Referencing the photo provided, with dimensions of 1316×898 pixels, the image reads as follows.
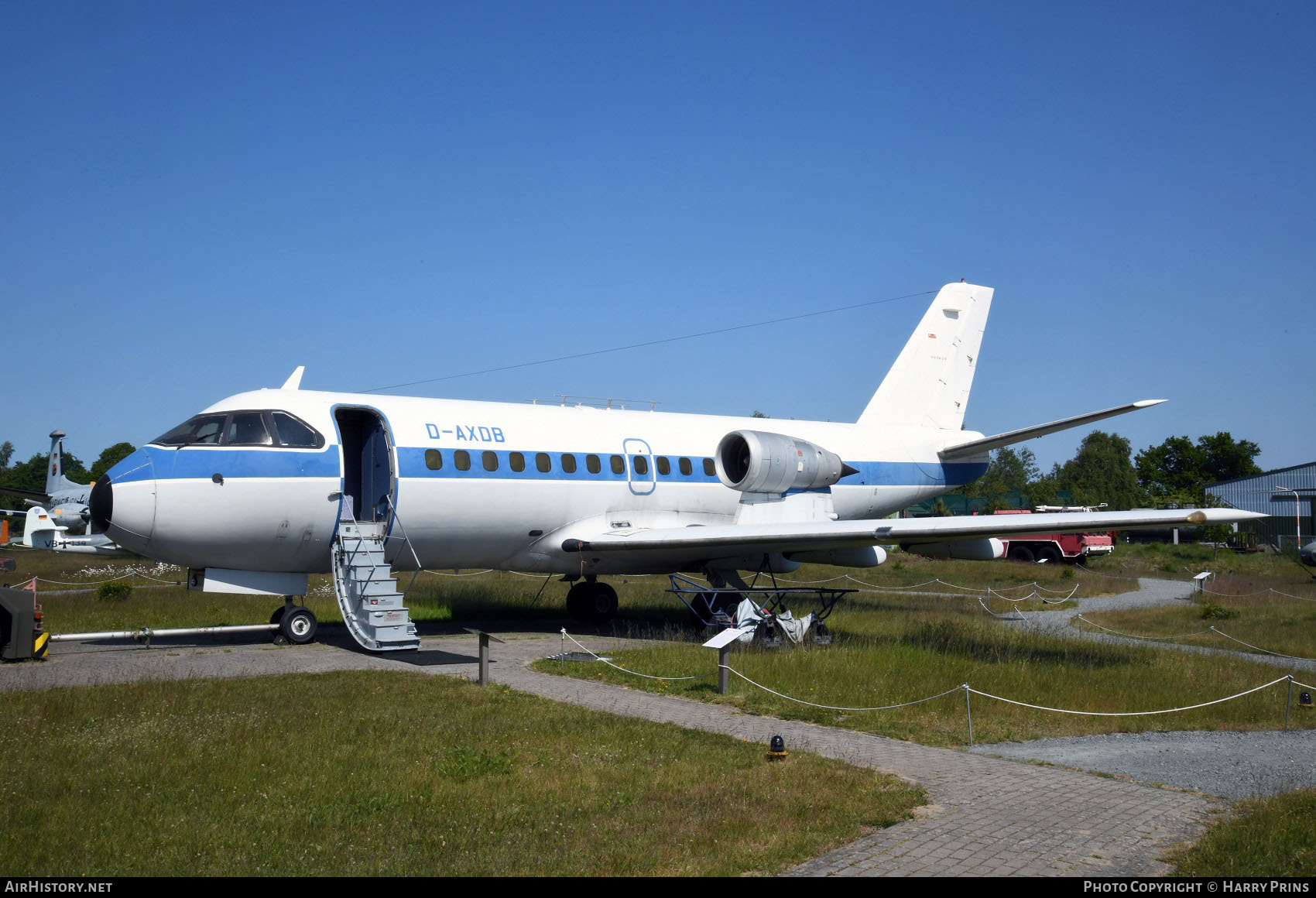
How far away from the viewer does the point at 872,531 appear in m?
16.3

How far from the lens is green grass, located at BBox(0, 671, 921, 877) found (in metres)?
6.40

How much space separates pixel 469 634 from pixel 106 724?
9453mm

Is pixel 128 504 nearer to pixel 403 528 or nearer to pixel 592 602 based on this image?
pixel 403 528

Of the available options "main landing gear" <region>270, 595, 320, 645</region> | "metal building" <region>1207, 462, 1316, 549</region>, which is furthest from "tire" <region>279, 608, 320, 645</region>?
"metal building" <region>1207, 462, 1316, 549</region>

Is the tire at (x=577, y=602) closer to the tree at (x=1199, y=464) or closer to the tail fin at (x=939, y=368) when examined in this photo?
the tail fin at (x=939, y=368)

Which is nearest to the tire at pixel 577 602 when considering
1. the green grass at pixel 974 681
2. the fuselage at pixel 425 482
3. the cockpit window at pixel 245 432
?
the fuselage at pixel 425 482

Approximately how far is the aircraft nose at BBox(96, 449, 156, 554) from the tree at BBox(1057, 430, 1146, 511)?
Result: 289ft

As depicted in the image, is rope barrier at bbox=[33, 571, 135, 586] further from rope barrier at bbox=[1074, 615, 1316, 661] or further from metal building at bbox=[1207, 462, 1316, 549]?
metal building at bbox=[1207, 462, 1316, 549]

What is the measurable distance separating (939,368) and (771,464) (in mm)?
7958

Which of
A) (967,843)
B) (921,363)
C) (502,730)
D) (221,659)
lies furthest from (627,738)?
(921,363)

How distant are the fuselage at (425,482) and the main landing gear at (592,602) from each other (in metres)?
1.57

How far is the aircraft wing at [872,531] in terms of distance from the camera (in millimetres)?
14141

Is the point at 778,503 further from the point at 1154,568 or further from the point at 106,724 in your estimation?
the point at 1154,568

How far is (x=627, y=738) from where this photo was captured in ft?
32.4
